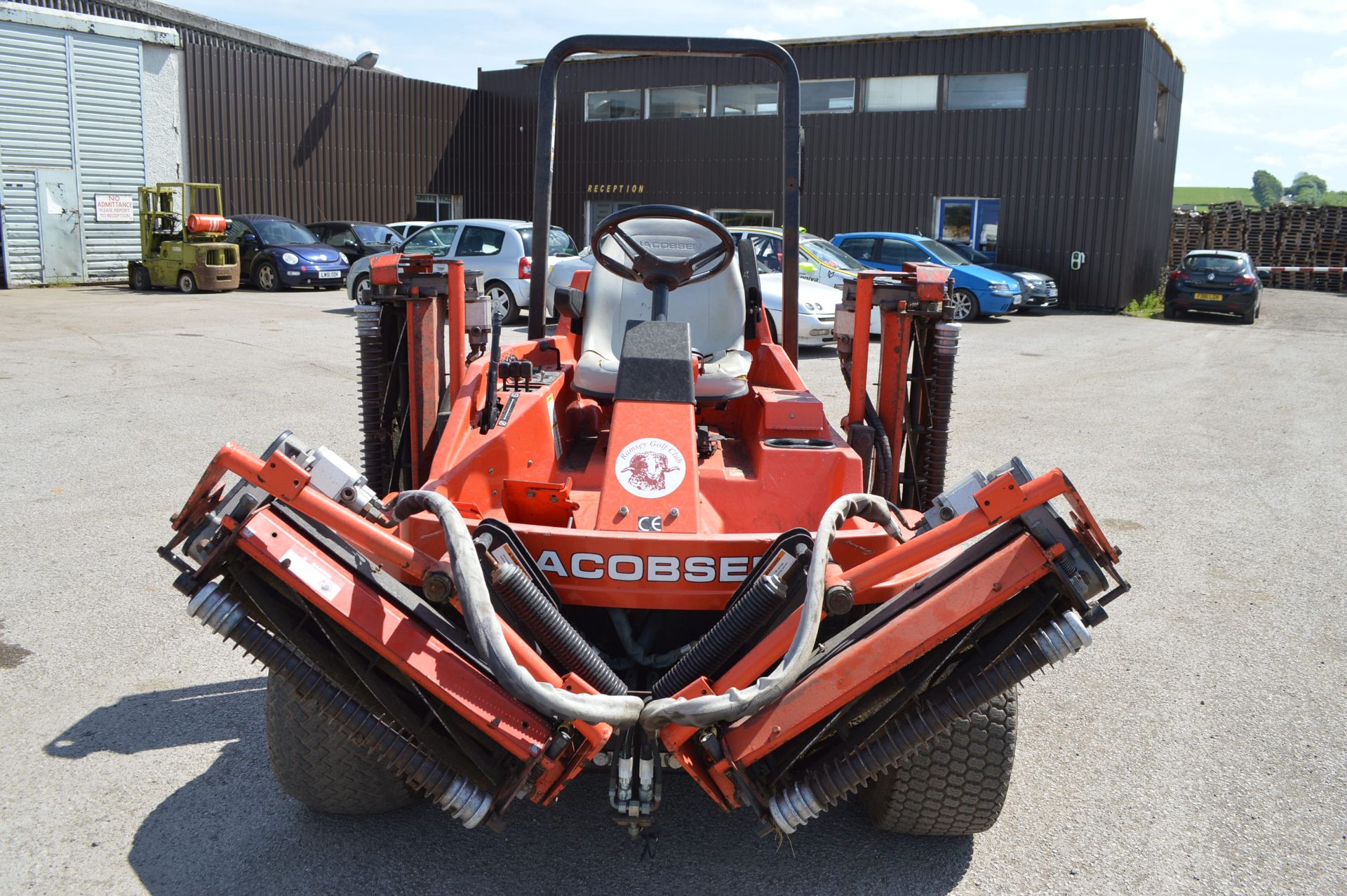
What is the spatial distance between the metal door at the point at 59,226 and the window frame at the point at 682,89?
12281mm

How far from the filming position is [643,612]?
3295 millimetres

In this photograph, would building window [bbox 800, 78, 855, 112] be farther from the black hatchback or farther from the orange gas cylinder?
the orange gas cylinder

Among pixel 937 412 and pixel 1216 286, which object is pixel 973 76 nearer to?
pixel 1216 286

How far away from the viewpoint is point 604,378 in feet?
14.0

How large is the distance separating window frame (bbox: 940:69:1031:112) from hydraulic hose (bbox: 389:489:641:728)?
21.5 meters

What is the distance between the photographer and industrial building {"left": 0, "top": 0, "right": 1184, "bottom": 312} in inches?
834

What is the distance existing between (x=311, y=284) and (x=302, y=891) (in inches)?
720

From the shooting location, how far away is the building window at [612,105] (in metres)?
26.0

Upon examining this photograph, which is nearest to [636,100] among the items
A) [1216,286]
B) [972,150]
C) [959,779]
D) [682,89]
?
[682,89]

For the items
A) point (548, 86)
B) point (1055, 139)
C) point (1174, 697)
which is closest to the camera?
point (1174, 697)

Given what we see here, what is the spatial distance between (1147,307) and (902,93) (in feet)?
22.1

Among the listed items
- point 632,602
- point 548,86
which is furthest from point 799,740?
point 548,86

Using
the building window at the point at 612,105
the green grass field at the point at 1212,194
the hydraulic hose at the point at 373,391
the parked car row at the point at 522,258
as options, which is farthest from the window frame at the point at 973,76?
the green grass field at the point at 1212,194

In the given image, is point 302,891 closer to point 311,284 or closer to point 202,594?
point 202,594
